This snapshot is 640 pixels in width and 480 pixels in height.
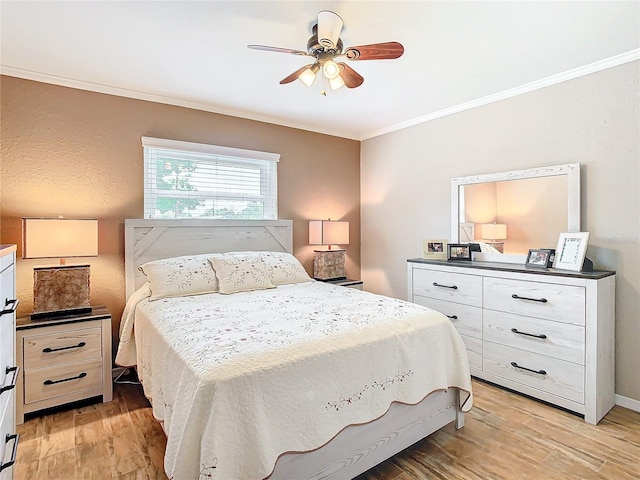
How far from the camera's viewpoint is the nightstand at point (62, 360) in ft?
7.64

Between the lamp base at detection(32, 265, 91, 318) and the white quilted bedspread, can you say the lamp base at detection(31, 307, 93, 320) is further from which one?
the white quilted bedspread

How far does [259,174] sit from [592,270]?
311cm

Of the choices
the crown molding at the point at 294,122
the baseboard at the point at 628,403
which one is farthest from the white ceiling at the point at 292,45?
the baseboard at the point at 628,403

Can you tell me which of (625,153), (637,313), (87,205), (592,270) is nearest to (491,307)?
(592,270)

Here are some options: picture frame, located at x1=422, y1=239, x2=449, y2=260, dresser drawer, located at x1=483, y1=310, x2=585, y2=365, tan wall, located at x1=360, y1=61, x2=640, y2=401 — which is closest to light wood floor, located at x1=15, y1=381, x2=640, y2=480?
dresser drawer, located at x1=483, y1=310, x2=585, y2=365

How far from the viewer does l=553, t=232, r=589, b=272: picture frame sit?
252cm

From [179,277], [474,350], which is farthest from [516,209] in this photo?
[179,277]

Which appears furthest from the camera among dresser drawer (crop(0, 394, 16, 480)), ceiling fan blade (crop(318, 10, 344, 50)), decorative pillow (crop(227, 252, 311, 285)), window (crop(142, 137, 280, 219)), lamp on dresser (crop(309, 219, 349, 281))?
lamp on dresser (crop(309, 219, 349, 281))

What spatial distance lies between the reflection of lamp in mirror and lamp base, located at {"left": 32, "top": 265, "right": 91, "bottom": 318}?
133 inches

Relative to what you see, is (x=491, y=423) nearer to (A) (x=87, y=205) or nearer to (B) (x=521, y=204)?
(B) (x=521, y=204)

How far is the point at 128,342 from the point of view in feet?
8.40

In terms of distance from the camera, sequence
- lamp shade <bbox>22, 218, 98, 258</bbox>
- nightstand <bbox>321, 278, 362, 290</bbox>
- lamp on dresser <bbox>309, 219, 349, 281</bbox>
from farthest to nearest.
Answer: lamp on dresser <bbox>309, 219, 349, 281</bbox>, nightstand <bbox>321, 278, 362, 290</bbox>, lamp shade <bbox>22, 218, 98, 258</bbox>

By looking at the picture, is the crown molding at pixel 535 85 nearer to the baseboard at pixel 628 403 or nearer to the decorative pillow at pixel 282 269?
the decorative pillow at pixel 282 269

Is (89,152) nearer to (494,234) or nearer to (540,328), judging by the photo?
(494,234)
